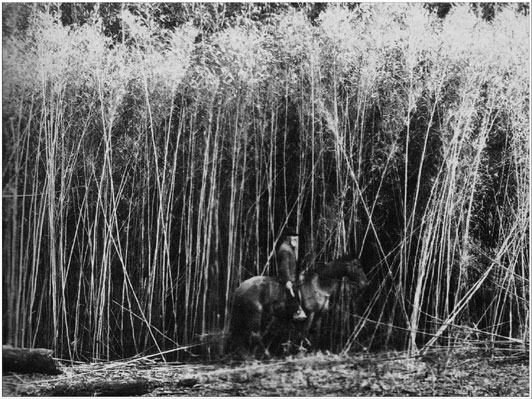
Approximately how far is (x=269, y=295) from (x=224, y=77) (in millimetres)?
1660

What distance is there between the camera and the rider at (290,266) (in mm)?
4281

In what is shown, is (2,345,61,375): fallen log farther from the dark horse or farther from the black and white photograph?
the dark horse

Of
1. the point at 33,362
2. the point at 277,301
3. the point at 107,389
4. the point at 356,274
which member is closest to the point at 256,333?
the point at 277,301

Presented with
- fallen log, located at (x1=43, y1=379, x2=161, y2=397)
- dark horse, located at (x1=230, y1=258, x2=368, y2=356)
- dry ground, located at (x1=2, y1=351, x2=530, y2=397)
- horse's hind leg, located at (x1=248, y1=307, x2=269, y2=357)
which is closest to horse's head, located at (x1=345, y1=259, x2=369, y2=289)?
dark horse, located at (x1=230, y1=258, x2=368, y2=356)

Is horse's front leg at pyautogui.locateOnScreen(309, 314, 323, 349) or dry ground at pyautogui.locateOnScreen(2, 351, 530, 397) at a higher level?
horse's front leg at pyautogui.locateOnScreen(309, 314, 323, 349)

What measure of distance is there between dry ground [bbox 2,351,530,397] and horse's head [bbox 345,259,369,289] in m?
0.54

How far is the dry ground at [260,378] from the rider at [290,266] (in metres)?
0.38

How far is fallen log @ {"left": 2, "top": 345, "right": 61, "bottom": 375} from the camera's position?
4.34 metres

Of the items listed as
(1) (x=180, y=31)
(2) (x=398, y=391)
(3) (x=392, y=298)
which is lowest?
(2) (x=398, y=391)

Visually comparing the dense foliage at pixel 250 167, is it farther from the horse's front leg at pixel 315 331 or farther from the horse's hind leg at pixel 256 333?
the horse's hind leg at pixel 256 333

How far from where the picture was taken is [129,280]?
4352mm

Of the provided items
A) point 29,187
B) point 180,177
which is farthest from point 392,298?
point 29,187

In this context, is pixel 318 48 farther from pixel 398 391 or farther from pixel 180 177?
pixel 398 391

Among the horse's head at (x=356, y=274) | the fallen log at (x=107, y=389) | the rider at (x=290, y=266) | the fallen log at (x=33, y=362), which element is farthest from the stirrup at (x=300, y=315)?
the fallen log at (x=33, y=362)
